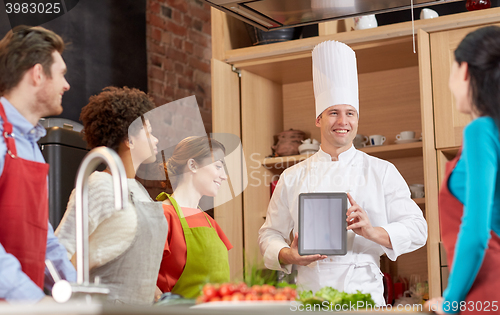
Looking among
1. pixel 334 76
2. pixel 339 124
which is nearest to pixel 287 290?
pixel 339 124

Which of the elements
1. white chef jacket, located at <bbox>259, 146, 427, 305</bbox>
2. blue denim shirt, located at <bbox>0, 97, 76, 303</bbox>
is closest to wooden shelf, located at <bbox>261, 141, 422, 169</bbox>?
white chef jacket, located at <bbox>259, 146, 427, 305</bbox>

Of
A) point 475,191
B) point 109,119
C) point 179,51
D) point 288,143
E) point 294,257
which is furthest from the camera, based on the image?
point 179,51

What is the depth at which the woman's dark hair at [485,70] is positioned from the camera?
1.00m

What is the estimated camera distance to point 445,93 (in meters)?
2.35

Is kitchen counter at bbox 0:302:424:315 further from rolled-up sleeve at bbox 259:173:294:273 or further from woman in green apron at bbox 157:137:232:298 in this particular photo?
rolled-up sleeve at bbox 259:173:294:273

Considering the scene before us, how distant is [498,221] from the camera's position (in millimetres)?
1010

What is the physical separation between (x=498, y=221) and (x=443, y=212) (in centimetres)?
10

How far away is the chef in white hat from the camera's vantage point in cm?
183

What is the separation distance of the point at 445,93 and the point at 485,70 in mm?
1398

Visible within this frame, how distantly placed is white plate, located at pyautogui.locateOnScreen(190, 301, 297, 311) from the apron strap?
0.50 metres

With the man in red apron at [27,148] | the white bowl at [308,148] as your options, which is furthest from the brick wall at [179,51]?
the man in red apron at [27,148]

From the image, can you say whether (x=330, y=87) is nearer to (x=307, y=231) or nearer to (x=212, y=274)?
(x=307, y=231)

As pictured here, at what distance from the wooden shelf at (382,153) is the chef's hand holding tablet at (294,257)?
91 cm

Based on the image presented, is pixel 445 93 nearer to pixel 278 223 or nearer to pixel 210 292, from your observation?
pixel 278 223
